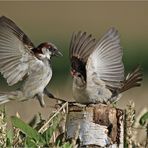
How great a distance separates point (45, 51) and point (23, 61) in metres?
0.17

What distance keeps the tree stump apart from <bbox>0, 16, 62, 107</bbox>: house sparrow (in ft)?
2.28

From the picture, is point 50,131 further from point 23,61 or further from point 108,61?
point 23,61

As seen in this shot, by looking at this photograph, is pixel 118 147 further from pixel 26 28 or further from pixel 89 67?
pixel 26 28

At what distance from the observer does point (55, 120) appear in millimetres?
4531

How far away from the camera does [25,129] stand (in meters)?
4.40

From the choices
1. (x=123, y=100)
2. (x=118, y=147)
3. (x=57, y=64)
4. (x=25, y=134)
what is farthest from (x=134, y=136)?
(x=57, y=64)

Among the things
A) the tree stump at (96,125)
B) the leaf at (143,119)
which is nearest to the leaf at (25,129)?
the tree stump at (96,125)

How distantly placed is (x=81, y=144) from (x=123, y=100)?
8.38 feet

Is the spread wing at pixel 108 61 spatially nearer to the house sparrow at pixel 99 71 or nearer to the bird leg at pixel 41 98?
the house sparrow at pixel 99 71

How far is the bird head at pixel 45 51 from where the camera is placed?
514cm

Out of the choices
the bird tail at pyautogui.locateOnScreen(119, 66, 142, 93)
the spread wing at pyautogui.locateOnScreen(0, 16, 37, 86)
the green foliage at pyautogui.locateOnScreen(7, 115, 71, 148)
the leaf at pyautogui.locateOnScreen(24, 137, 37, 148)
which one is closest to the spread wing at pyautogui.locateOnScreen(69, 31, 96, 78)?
the spread wing at pyautogui.locateOnScreen(0, 16, 37, 86)

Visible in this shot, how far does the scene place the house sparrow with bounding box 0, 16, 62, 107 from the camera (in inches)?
196

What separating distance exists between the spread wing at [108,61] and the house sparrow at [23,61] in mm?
334

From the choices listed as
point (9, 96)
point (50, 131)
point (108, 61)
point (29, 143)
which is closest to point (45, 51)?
point (9, 96)
